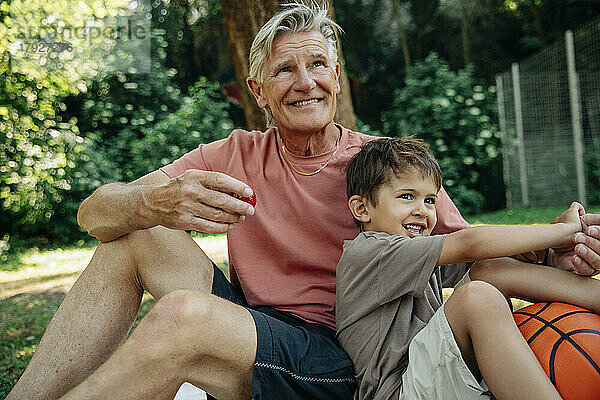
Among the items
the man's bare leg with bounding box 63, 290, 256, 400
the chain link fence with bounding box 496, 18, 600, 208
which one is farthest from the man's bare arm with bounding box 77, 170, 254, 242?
the chain link fence with bounding box 496, 18, 600, 208

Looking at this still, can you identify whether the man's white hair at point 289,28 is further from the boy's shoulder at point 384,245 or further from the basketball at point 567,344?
the basketball at point 567,344

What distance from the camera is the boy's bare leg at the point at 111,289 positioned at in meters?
1.92

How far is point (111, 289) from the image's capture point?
1996 millimetres

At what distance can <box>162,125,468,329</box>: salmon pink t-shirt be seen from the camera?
2.10 metres

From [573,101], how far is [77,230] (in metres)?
7.26

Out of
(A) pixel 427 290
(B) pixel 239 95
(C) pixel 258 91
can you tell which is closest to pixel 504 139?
(B) pixel 239 95

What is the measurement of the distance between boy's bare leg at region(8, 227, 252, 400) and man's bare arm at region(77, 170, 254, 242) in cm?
8

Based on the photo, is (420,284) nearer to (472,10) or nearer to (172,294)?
(172,294)

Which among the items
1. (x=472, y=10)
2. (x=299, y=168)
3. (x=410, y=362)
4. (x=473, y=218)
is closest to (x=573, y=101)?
(x=473, y=218)

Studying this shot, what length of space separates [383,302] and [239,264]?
64 centimetres

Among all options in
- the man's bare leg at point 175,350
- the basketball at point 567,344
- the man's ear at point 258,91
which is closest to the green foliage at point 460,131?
the man's ear at point 258,91

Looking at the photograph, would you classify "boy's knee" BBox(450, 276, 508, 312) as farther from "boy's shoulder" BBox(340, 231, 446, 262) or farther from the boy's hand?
the boy's hand

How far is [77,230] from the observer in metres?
8.72

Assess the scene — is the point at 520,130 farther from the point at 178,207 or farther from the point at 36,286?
the point at 178,207
